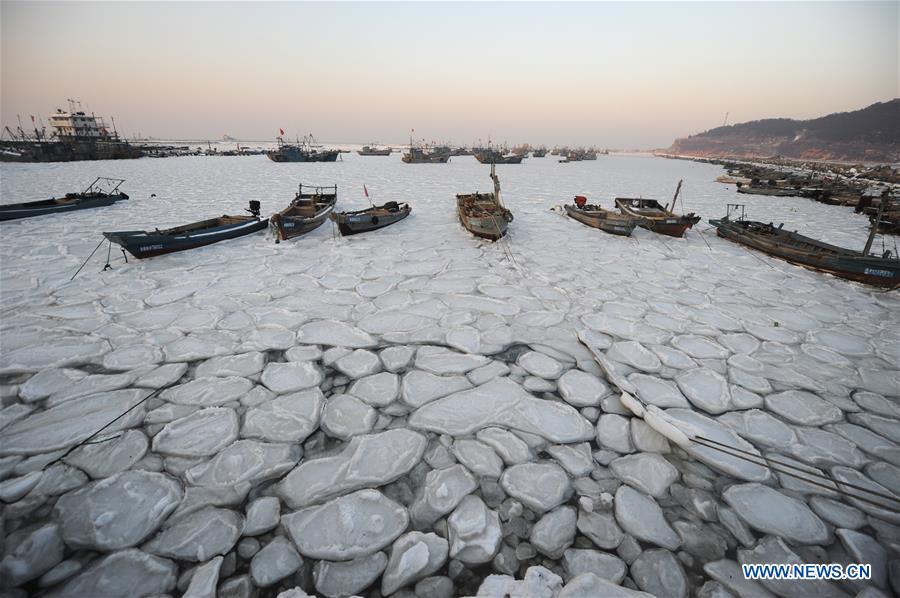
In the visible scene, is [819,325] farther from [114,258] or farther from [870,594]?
[114,258]

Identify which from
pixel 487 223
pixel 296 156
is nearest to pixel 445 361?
pixel 487 223

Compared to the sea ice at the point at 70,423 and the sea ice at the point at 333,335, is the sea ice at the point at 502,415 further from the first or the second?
the sea ice at the point at 70,423

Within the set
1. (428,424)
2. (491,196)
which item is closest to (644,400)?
(428,424)

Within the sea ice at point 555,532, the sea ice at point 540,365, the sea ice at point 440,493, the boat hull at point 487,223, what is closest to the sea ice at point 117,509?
the sea ice at point 440,493

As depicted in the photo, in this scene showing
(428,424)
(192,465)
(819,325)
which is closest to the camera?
(192,465)

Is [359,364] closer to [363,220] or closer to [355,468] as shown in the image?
[355,468]

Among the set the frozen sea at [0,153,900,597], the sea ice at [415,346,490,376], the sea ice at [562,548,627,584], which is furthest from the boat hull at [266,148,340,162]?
the sea ice at [562,548,627,584]
